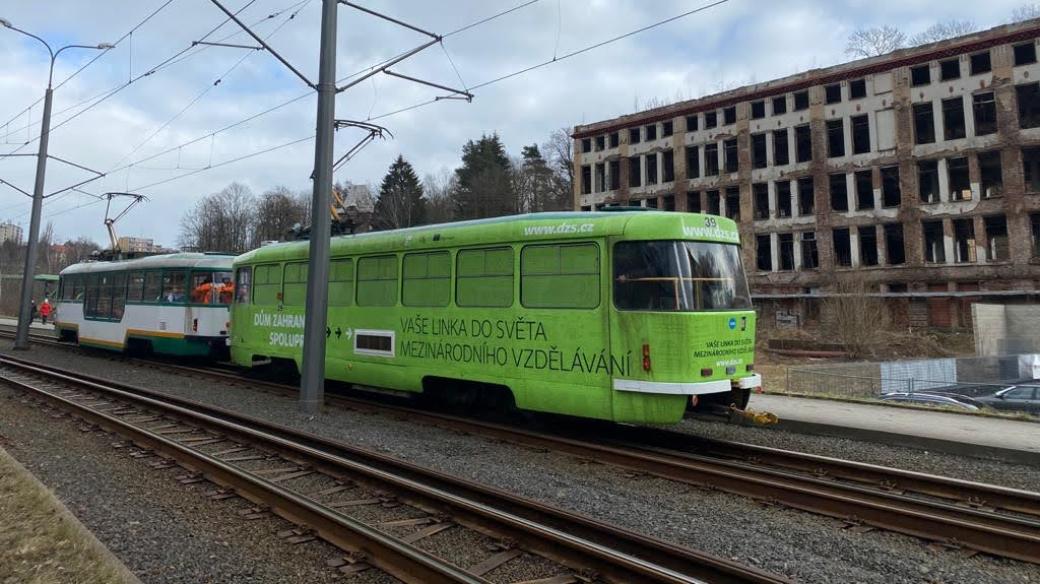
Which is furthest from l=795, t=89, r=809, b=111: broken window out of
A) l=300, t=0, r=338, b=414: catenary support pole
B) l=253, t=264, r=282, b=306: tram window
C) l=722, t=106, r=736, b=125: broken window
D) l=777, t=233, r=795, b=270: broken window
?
l=253, t=264, r=282, b=306: tram window

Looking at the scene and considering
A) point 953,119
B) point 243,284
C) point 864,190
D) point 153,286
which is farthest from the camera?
point 864,190

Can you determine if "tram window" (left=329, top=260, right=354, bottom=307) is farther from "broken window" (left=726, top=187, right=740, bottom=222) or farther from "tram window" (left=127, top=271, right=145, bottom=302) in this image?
"broken window" (left=726, top=187, right=740, bottom=222)

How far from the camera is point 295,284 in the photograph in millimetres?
13000

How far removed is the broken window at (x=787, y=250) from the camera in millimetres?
43969

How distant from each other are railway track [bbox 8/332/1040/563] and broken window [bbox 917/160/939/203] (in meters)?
38.6

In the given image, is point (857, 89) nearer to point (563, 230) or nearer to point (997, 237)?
point (997, 237)

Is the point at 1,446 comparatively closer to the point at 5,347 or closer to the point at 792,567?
the point at 792,567

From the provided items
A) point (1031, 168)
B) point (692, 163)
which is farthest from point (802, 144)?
point (1031, 168)

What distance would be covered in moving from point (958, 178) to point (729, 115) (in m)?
14.8

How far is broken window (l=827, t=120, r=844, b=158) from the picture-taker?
42.5 m

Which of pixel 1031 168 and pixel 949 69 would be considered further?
pixel 949 69

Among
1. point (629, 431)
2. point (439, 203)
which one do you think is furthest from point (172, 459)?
point (439, 203)

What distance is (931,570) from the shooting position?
4.68 meters

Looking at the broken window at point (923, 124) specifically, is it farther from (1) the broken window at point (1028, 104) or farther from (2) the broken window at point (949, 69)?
(1) the broken window at point (1028, 104)
